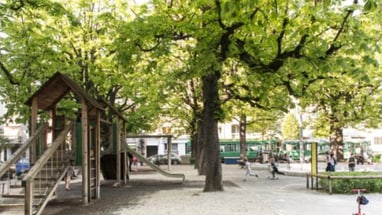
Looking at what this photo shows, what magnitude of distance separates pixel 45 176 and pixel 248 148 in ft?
172

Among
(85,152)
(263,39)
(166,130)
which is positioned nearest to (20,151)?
(85,152)

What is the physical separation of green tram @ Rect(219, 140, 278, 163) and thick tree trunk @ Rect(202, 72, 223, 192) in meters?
43.4

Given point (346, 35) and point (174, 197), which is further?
point (174, 197)

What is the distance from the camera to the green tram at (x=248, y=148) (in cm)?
6506

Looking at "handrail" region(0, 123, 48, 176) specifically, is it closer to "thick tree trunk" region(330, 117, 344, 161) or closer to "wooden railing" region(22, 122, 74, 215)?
"wooden railing" region(22, 122, 74, 215)

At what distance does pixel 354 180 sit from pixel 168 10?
426 inches

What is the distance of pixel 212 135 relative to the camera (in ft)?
70.4

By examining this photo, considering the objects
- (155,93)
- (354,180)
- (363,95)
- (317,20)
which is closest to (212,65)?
(317,20)

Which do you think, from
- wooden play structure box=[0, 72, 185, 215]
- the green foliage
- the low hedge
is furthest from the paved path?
the green foliage

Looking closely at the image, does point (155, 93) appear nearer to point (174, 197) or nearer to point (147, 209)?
point (174, 197)

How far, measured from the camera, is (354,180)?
71.9 feet

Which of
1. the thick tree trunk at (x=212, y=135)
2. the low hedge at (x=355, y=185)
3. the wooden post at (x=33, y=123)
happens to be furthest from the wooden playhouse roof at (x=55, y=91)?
the low hedge at (x=355, y=185)

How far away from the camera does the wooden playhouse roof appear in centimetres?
1650

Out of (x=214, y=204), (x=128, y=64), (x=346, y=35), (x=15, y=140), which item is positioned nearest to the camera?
(x=346, y=35)
